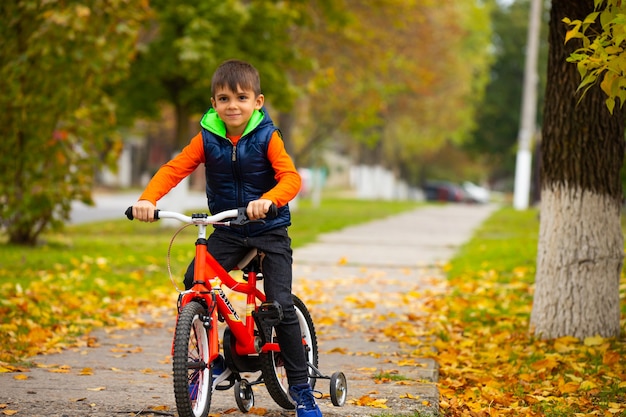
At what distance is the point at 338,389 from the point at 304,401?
334mm

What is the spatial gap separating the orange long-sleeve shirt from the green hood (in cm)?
6

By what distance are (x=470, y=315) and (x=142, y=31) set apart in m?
12.4

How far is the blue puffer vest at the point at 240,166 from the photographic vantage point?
501cm

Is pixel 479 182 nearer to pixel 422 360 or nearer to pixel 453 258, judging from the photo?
pixel 453 258

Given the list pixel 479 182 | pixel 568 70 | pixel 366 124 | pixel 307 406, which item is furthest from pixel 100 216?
pixel 479 182

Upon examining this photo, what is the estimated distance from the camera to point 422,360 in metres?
7.05

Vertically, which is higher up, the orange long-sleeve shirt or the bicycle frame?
the orange long-sleeve shirt

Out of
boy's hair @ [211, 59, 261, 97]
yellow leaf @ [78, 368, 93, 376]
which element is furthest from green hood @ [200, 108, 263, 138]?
yellow leaf @ [78, 368, 93, 376]

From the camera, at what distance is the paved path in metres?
5.53

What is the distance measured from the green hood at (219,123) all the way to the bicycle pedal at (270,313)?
32.9 inches

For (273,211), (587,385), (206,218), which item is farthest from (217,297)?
(587,385)

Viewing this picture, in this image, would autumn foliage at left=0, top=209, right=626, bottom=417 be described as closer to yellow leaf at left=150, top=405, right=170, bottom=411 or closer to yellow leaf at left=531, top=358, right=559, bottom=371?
yellow leaf at left=531, top=358, right=559, bottom=371

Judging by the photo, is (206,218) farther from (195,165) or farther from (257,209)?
(195,165)

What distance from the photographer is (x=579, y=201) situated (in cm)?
759
